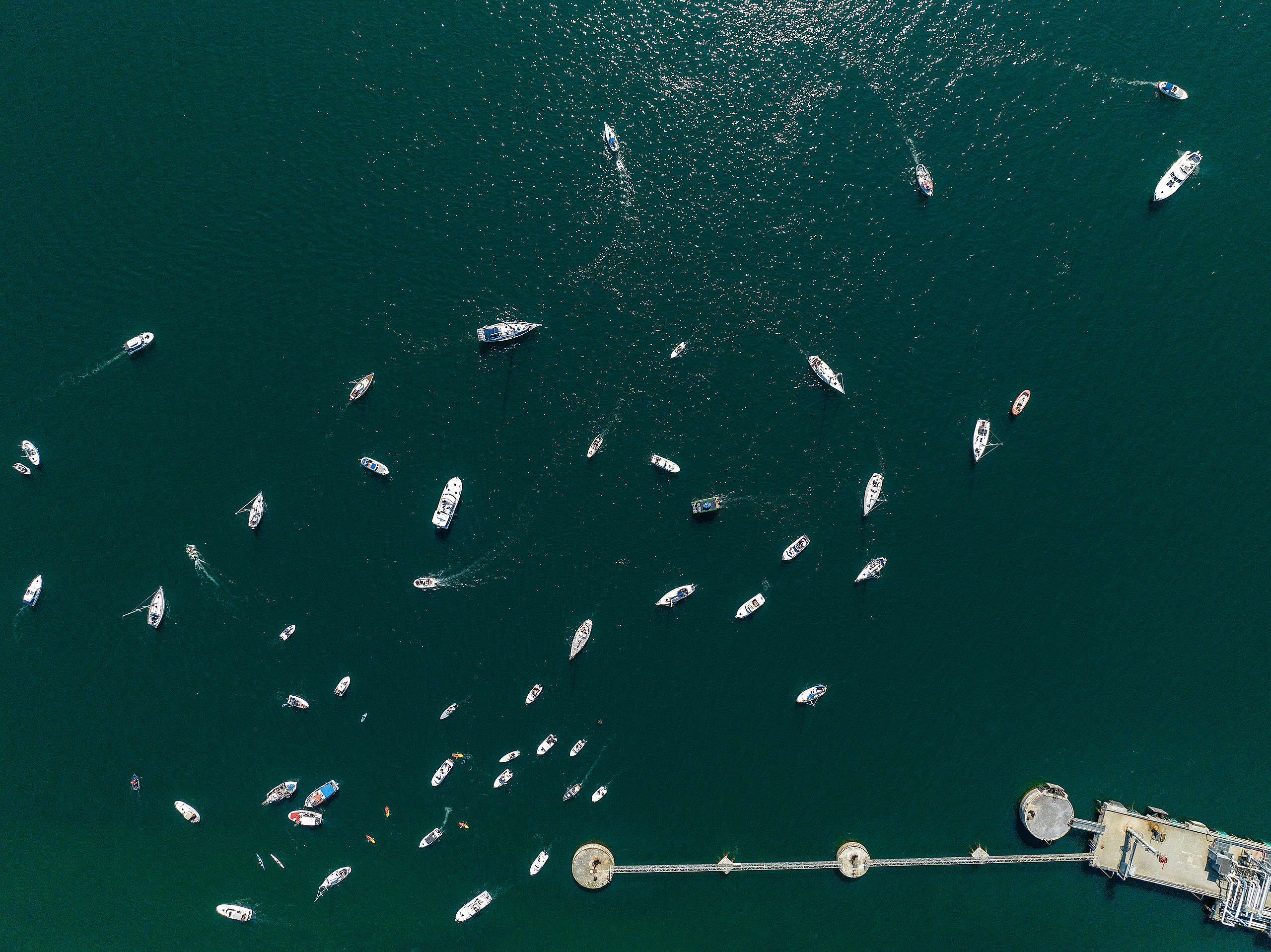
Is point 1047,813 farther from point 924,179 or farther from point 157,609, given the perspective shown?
point 157,609

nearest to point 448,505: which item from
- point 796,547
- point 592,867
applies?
point 796,547

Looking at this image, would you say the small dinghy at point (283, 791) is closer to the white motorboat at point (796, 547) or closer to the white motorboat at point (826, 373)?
the white motorboat at point (796, 547)

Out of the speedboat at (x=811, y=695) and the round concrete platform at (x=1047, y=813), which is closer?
the round concrete platform at (x=1047, y=813)

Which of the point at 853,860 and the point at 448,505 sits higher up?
the point at 448,505

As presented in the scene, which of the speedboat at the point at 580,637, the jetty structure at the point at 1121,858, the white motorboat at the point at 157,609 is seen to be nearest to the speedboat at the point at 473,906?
the jetty structure at the point at 1121,858

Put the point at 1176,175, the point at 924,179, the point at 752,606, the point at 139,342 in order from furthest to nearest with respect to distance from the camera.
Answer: the point at 924,179, the point at 1176,175, the point at 139,342, the point at 752,606

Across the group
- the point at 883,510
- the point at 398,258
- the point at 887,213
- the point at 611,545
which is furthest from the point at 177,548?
the point at 887,213
